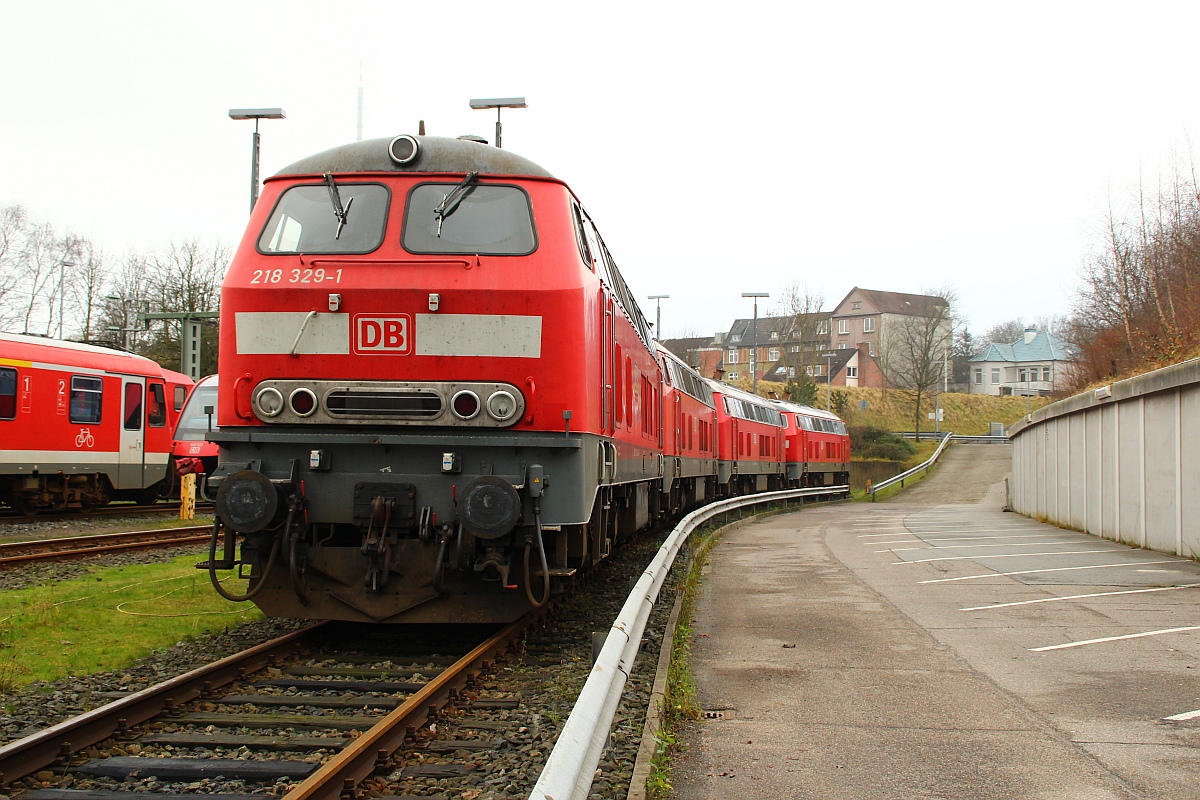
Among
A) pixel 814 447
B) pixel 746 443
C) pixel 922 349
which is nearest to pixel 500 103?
pixel 746 443

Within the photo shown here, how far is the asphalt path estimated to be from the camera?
181 inches

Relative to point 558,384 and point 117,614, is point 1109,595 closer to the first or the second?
point 558,384

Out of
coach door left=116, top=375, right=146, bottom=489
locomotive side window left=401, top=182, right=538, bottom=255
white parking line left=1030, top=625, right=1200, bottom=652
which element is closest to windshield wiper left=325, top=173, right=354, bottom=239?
locomotive side window left=401, top=182, right=538, bottom=255

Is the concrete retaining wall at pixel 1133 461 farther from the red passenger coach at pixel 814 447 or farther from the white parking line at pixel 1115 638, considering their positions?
the red passenger coach at pixel 814 447

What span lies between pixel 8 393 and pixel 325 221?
12902 mm

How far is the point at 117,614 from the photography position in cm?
845

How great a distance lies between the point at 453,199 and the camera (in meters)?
7.00

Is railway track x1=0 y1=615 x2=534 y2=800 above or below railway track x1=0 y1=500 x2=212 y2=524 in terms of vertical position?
below

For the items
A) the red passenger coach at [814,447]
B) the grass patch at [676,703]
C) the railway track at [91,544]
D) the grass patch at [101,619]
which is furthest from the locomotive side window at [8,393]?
the red passenger coach at [814,447]

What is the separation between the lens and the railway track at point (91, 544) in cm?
1195

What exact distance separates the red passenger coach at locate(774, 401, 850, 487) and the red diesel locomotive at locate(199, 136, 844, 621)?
29542mm

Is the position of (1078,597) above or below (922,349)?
below

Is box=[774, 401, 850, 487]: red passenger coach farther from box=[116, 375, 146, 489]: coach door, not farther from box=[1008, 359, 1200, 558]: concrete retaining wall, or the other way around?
box=[116, 375, 146, 489]: coach door

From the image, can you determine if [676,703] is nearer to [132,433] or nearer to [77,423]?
[77,423]
